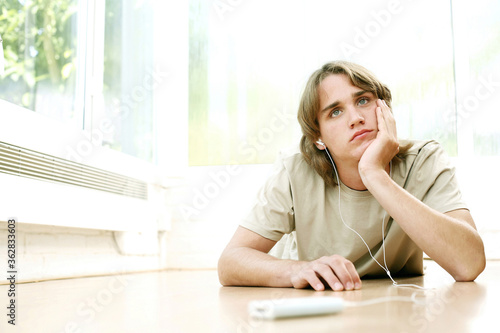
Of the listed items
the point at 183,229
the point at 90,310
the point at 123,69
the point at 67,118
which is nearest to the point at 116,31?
→ the point at 123,69

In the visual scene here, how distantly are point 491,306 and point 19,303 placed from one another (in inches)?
46.4

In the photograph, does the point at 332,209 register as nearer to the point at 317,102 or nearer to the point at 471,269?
the point at 317,102

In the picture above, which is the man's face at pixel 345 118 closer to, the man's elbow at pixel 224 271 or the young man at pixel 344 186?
the young man at pixel 344 186

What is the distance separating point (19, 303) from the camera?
1366mm

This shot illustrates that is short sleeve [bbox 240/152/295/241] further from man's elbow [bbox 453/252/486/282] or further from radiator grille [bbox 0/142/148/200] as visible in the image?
radiator grille [bbox 0/142/148/200]

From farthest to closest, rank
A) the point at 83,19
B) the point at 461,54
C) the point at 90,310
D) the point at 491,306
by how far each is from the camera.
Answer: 1. the point at 461,54
2. the point at 83,19
3. the point at 90,310
4. the point at 491,306

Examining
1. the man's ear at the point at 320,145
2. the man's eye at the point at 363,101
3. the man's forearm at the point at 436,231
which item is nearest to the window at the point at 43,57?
the man's ear at the point at 320,145

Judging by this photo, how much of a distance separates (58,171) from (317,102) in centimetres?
125

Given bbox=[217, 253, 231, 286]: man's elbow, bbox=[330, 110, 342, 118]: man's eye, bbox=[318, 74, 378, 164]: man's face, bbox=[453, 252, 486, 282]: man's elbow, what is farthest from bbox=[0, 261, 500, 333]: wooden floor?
bbox=[330, 110, 342, 118]: man's eye

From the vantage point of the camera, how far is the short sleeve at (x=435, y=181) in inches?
63.8

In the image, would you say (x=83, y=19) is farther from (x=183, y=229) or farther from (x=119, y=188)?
(x=183, y=229)

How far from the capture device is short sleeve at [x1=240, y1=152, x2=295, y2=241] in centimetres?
176

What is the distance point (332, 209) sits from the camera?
5.96ft

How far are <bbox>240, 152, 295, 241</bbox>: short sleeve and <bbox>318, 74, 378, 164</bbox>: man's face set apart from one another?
0.22 meters
